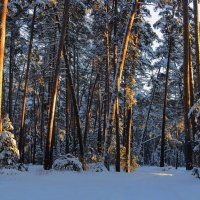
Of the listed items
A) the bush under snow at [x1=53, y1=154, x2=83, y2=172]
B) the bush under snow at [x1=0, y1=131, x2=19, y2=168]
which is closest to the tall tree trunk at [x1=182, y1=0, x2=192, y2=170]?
the bush under snow at [x1=53, y1=154, x2=83, y2=172]

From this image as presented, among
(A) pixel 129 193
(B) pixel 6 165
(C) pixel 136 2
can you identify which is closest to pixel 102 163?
(B) pixel 6 165

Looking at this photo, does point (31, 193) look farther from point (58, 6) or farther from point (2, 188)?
point (58, 6)

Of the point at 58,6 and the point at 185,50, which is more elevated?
the point at 58,6

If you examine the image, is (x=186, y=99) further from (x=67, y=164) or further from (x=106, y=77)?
(x=106, y=77)

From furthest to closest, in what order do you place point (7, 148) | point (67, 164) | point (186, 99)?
point (67, 164), point (186, 99), point (7, 148)

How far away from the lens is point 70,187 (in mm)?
8445

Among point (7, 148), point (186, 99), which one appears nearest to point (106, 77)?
point (186, 99)

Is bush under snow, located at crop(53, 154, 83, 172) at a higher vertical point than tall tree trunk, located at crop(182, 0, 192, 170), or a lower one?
lower

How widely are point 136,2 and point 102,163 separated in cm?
684

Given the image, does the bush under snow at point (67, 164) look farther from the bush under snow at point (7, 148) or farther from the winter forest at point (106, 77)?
the bush under snow at point (7, 148)

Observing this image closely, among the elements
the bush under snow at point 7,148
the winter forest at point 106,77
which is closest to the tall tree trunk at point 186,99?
the winter forest at point 106,77

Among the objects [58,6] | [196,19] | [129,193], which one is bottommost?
[129,193]

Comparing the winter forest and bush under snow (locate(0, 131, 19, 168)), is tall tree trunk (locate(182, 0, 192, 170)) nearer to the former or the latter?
the winter forest

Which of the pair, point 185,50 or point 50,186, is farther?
point 185,50
